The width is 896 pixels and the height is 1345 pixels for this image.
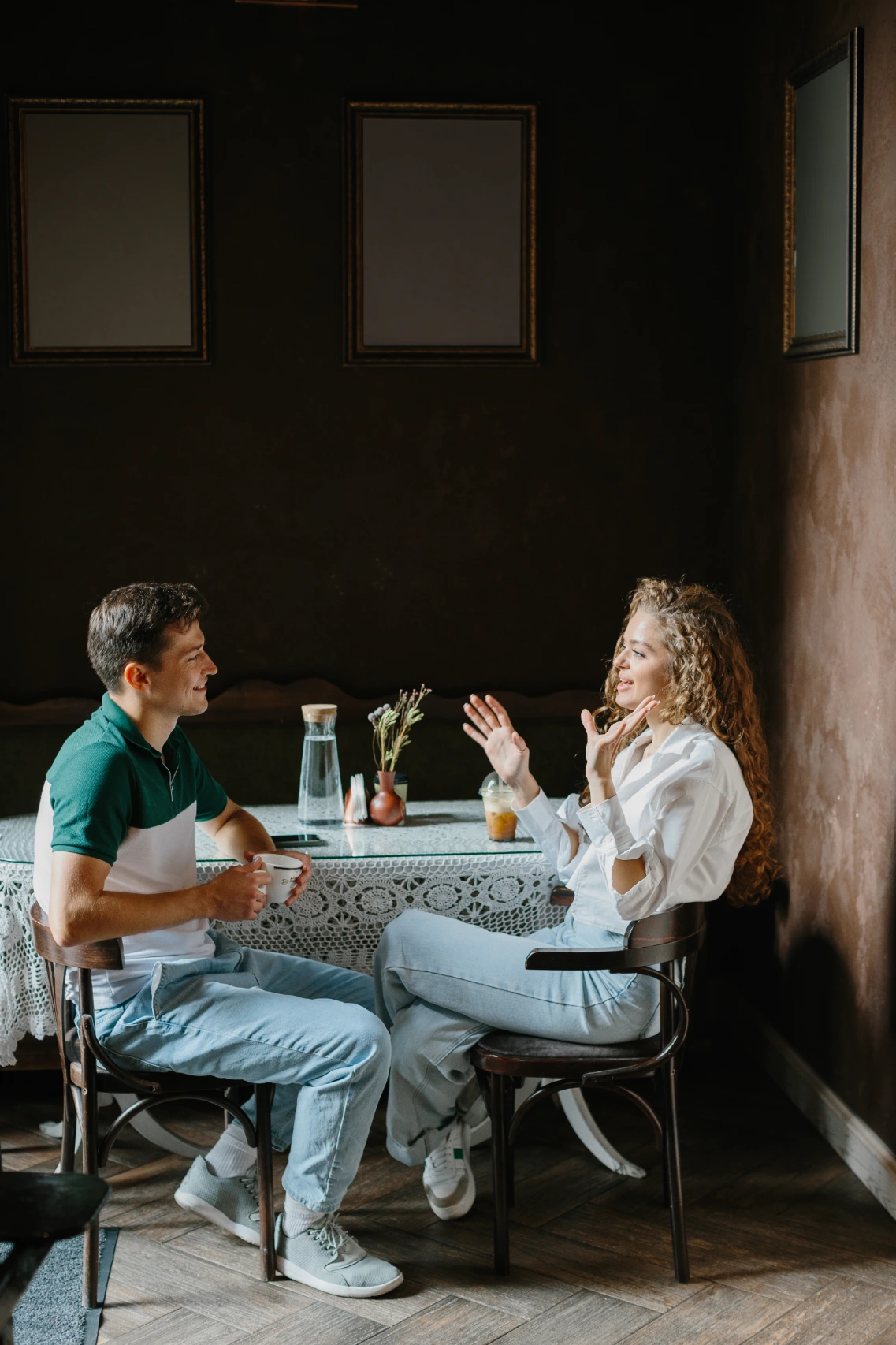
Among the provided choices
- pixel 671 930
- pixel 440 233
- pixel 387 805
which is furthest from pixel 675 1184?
pixel 440 233

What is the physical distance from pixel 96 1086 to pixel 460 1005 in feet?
2.37

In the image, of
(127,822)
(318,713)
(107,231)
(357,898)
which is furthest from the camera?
(107,231)

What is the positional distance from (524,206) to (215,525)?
1319 mm

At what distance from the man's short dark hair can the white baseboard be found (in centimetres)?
192

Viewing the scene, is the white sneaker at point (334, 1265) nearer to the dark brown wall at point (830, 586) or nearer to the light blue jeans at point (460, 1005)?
the light blue jeans at point (460, 1005)

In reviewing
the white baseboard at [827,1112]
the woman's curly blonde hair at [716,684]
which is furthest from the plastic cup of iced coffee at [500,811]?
the white baseboard at [827,1112]

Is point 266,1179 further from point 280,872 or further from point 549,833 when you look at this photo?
point 549,833

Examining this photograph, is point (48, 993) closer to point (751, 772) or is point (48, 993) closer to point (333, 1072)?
point (333, 1072)

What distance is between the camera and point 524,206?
164 inches

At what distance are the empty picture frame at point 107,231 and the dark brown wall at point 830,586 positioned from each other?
1630 mm

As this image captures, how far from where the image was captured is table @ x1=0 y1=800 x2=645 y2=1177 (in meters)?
3.10

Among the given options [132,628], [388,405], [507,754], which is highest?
[388,405]

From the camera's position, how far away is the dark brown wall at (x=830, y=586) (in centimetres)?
314

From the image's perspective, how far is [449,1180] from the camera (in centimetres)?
302
